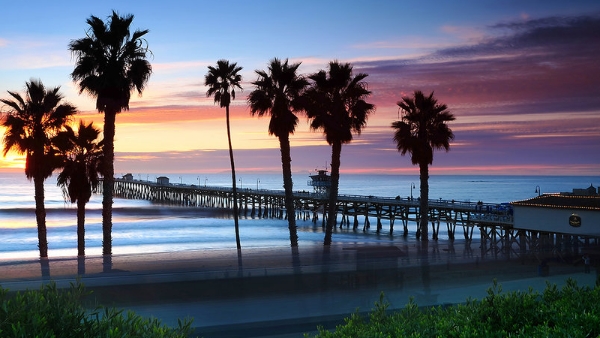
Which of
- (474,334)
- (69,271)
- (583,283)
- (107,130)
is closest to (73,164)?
(107,130)

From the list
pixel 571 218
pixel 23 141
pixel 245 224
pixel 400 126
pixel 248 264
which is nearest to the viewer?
pixel 248 264

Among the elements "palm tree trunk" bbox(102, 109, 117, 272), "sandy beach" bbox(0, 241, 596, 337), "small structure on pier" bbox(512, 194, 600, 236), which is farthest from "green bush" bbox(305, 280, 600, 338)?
"palm tree trunk" bbox(102, 109, 117, 272)

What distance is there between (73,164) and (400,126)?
16.2 m

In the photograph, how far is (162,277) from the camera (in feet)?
33.2

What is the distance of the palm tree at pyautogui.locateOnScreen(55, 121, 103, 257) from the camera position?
2784 centimetres

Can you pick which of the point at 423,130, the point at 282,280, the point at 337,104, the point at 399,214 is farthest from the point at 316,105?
the point at 399,214

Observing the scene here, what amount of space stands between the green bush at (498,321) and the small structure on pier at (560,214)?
44.7ft

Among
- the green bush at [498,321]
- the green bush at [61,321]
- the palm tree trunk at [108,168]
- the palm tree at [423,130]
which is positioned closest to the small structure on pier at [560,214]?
the palm tree at [423,130]

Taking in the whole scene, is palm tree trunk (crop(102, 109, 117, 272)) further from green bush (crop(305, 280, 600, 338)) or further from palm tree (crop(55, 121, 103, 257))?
green bush (crop(305, 280, 600, 338))

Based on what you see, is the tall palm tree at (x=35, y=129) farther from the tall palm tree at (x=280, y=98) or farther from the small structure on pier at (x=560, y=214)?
the small structure on pier at (x=560, y=214)

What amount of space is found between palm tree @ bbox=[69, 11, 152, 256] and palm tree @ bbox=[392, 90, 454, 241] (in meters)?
14.7

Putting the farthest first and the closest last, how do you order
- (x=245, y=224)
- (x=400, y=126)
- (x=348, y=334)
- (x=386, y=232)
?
(x=245, y=224)
(x=386, y=232)
(x=400, y=126)
(x=348, y=334)

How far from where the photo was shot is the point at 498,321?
6523 millimetres

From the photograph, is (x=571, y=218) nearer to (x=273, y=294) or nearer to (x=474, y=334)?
(x=273, y=294)
